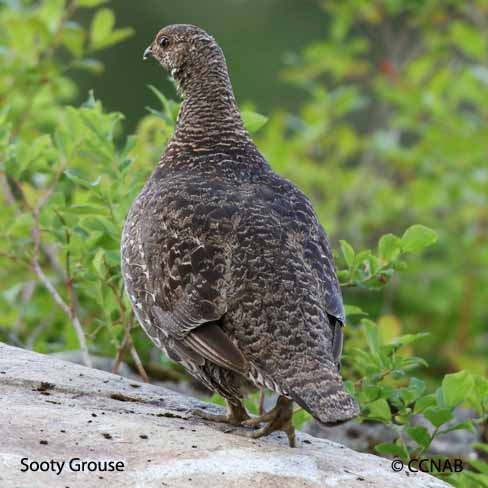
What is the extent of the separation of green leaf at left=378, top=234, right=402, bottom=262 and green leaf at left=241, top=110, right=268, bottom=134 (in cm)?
103

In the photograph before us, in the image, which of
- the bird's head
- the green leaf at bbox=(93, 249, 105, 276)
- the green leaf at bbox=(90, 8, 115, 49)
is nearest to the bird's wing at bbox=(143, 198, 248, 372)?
the green leaf at bbox=(93, 249, 105, 276)

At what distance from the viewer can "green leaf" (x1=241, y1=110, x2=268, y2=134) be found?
17.6 ft

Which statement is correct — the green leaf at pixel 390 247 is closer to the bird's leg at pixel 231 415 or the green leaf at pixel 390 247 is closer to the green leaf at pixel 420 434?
the green leaf at pixel 420 434

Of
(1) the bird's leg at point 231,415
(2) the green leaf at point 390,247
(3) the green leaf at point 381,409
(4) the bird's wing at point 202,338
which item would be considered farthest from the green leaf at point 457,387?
(4) the bird's wing at point 202,338

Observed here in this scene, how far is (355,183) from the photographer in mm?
11039

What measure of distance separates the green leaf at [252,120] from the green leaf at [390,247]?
1026 millimetres

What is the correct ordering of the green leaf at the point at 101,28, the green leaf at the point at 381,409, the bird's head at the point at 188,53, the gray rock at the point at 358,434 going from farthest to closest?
the green leaf at the point at 101,28 → the gray rock at the point at 358,434 → the bird's head at the point at 188,53 → the green leaf at the point at 381,409

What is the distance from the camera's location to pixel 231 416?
4.26 meters

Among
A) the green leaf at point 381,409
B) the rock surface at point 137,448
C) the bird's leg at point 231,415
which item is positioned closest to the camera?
the rock surface at point 137,448

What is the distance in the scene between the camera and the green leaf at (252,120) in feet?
17.6

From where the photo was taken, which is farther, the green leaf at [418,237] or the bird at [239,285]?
the green leaf at [418,237]

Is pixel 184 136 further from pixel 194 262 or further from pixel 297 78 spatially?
pixel 297 78

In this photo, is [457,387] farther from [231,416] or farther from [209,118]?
[209,118]

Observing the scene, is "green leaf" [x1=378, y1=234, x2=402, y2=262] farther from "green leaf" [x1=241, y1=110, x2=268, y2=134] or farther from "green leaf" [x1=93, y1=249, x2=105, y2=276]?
"green leaf" [x1=93, y1=249, x2=105, y2=276]
